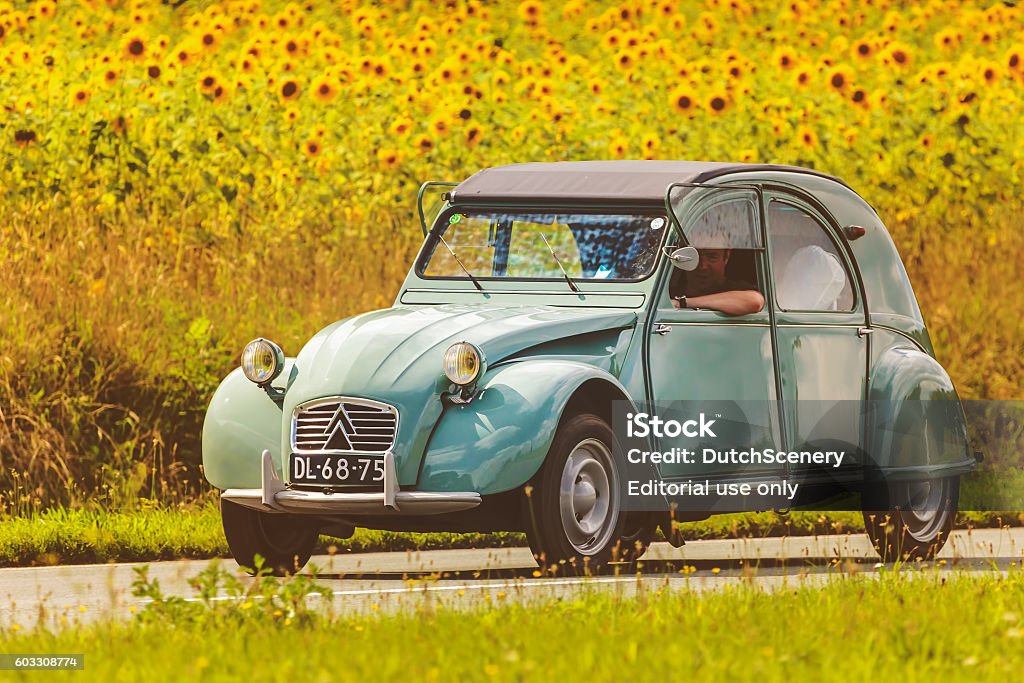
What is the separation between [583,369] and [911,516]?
2637 mm

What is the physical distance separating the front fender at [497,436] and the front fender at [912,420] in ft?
7.84

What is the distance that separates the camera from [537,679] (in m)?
6.09

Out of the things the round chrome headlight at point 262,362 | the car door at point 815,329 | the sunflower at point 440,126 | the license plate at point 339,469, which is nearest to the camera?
the license plate at point 339,469

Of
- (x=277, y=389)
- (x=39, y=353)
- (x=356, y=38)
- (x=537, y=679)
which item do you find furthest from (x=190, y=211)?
(x=537, y=679)

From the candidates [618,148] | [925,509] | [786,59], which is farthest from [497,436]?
[786,59]

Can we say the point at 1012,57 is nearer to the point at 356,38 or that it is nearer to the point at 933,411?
the point at 356,38

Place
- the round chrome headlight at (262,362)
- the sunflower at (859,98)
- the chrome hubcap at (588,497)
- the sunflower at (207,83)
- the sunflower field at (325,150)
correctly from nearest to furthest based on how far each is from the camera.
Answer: the chrome hubcap at (588,497) < the round chrome headlight at (262,362) < the sunflower field at (325,150) < the sunflower at (207,83) < the sunflower at (859,98)

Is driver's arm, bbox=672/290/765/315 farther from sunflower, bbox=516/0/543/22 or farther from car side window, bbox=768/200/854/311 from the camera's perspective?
sunflower, bbox=516/0/543/22

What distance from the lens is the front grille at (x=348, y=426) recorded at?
9.09m

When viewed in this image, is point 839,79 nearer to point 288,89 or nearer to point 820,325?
point 288,89

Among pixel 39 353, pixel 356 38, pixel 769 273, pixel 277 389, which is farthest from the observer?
pixel 356 38

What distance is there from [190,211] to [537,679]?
10.5m

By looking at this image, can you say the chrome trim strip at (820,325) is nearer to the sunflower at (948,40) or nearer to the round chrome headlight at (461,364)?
the round chrome headlight at (461,364)

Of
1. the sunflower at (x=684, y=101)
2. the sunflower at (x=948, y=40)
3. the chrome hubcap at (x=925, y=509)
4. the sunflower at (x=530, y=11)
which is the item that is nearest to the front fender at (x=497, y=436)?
the chrome hubcap at (x=925, y=509)
